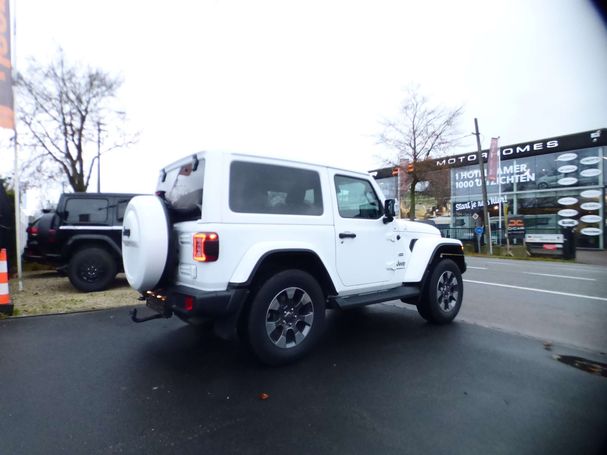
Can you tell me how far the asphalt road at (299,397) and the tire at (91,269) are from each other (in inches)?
92.8

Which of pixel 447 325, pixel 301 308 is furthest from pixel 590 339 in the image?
pixel 301 308

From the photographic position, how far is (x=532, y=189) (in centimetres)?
2458

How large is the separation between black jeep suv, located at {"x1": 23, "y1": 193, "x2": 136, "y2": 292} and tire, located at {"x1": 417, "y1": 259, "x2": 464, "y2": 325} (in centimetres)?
576

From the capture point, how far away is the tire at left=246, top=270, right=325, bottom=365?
2893 mm

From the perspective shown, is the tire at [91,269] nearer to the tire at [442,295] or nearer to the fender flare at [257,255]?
the fender flare at [257,255]

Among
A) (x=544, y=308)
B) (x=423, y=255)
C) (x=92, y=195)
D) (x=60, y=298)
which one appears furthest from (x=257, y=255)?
(x=92, y=195)

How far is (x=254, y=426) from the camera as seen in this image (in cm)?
216

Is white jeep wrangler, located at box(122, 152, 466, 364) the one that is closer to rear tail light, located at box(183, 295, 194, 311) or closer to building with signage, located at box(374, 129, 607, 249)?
rear tail light, located at box(183, 295, 194, 311)

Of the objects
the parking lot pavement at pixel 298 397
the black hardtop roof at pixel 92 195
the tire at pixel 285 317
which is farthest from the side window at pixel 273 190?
the black hardtop roof at pixel 92 195

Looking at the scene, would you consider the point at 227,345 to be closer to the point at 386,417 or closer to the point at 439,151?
the point at 386,417

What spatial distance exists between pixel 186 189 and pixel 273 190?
2.90ft

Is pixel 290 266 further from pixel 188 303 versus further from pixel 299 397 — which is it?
pixel 299 397

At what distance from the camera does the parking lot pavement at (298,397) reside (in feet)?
6.63

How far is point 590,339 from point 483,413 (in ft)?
9.27
